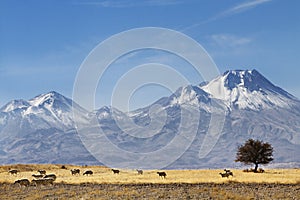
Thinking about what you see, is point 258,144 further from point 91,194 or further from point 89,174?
point 91,194

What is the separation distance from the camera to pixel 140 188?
46.1 metres

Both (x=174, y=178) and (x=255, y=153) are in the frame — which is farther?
(x=255, y=153)

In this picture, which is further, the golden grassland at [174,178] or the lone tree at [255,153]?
the lone tree at [255,153]

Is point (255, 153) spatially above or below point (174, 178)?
above

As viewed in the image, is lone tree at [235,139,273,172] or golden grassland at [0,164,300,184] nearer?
golden grassland at [0,164,300,184]

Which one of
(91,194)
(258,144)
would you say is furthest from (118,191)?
(258,144)

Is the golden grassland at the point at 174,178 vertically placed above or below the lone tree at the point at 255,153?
below

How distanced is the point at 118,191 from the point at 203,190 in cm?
697

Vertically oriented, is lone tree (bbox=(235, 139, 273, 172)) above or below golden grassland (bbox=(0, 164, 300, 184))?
above

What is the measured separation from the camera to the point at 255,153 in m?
92.8

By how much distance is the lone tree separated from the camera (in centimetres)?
9231

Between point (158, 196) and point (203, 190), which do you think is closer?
→ point (158, 196)

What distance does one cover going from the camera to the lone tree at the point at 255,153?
92312mm

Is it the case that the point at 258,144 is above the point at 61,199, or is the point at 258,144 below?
above
